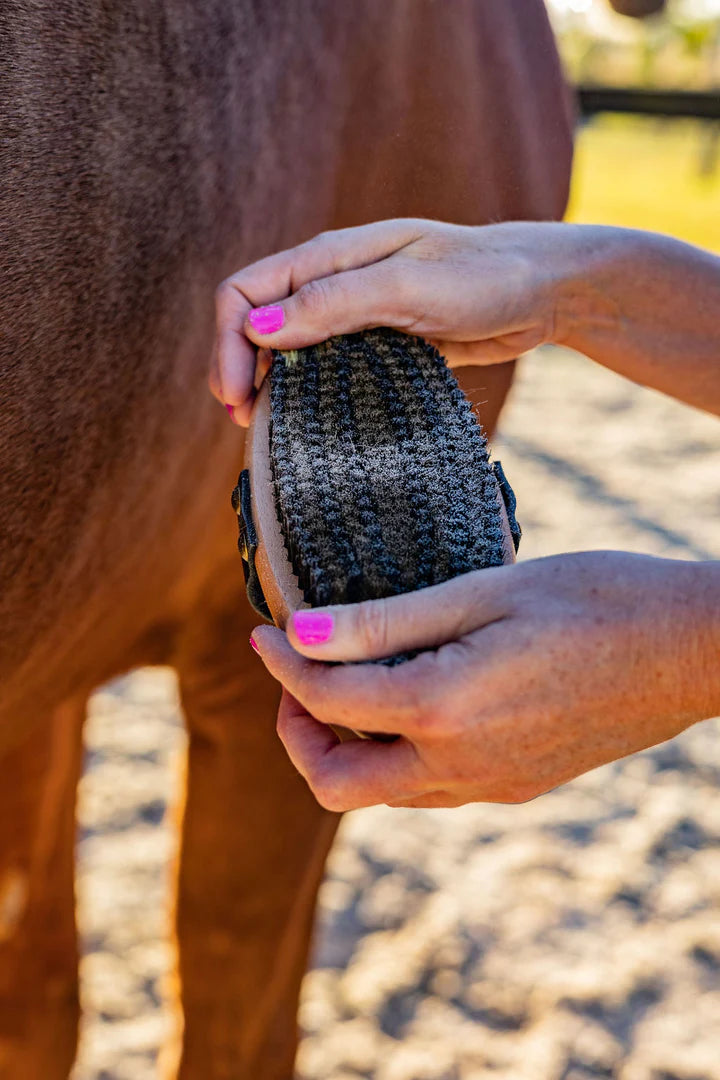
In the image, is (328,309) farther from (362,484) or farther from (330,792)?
(330,792)

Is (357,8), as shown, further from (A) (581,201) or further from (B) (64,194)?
(A) (581,201)

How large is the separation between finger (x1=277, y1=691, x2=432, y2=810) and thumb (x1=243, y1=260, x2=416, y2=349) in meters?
0.21

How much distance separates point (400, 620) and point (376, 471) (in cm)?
11

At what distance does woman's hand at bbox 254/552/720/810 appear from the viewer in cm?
41

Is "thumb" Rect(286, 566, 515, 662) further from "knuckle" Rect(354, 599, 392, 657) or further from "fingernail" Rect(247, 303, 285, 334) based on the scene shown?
"fingernail" Rect(247, 303, 285, 334)

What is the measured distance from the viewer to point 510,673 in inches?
16.3

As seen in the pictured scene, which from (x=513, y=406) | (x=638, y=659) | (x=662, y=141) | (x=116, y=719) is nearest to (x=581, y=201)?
(x=662, y=141)

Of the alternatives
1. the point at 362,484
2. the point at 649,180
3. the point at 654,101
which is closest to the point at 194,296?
the point at 362,484

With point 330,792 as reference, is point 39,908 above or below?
below

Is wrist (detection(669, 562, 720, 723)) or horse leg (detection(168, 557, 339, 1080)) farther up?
wrist (detection(669, 562, 720, 723))

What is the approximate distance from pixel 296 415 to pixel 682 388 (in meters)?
0.31

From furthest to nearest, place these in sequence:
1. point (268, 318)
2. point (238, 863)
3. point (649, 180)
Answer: point (649, 180), point (238, 863), point (268, 318)

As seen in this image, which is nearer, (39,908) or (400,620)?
(400,620)

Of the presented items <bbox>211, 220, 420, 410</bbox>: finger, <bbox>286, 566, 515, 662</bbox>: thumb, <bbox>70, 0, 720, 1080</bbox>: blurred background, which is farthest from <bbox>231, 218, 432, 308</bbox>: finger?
<bbox>70, 0, 720, 1080</bbox>: blurred background
